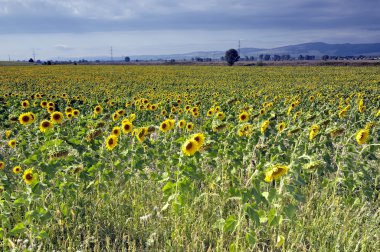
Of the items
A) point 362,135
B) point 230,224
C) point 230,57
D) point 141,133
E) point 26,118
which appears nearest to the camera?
point 230,224

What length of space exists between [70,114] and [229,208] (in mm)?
3744

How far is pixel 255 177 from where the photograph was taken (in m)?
2.66

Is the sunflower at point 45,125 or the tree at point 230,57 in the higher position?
the tree at point 230,57

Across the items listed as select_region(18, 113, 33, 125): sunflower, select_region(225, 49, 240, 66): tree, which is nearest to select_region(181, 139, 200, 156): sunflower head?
select_region(18, 113, 33, 125): sunflower

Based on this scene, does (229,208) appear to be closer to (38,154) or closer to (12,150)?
(38,154)

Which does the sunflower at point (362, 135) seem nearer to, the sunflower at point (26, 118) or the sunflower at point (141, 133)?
the sunflower at point (141, 133)

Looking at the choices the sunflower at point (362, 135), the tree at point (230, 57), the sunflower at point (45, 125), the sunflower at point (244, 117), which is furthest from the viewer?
the tree at point (230, 57)

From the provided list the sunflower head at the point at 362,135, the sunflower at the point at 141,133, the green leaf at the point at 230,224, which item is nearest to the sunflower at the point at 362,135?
the sunflower head at the point at 362,135

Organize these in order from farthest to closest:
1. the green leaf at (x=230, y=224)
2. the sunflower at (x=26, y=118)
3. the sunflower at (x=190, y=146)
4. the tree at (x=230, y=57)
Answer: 1. the tree at (x=230, y=57)
2. the sunflower at (x=26, y=118)
3. the sunflower at (x=190, y=146)
4. the green leaf at (x=230, y=224)

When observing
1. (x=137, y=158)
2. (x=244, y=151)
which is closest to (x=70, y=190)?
(x=137, y=158)

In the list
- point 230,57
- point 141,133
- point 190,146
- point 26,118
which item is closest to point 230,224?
point 190,146

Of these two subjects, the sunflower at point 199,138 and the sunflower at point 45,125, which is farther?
the sunflower at point 45,125

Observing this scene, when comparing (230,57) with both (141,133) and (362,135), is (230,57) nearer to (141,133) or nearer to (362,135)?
(141,133)

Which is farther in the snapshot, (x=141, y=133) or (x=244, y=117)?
(x=244, y=117)
